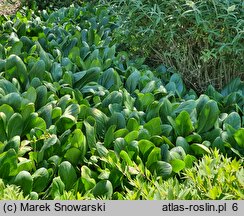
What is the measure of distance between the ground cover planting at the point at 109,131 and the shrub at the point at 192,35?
0.44ft

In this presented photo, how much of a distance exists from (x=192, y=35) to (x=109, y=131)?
5.09 feet

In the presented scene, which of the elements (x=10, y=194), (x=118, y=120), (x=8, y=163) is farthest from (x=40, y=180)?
(x=118, y=120)

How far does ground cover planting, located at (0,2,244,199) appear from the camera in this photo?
8.79ft

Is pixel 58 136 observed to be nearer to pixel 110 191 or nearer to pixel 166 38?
pixel 110 191

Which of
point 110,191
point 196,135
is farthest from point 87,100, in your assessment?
point 110,191

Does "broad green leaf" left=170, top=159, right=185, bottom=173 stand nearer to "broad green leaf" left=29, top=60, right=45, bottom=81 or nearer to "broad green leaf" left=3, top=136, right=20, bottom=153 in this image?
"broad green leaf" left=3, top=136, right=20, bottom=153

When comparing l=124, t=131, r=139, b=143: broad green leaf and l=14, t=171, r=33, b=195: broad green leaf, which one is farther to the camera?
l=124, t=131, r=139, b=143: broad green leaf

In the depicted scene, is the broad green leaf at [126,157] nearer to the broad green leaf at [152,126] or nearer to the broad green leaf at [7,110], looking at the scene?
the broad green leaf at [152,126]

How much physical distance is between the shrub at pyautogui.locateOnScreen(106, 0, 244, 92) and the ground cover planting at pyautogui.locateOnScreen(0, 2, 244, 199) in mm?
135

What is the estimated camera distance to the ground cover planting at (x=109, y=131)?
2.68 metres

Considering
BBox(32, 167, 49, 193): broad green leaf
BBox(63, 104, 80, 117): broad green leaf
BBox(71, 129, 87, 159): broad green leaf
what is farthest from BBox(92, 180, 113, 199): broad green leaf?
BBox(63, 104, 80, 117): broad green leaf

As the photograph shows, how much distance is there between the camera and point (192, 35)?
4.38 m

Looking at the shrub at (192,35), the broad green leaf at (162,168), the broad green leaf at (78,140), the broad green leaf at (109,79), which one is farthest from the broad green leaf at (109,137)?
the shrub at (192,35)

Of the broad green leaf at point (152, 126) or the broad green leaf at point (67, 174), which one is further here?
the broad green leaf at point (152, 126)
